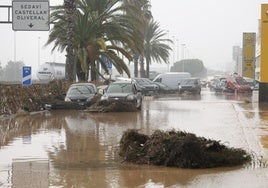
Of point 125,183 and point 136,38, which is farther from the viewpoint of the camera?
point 136,38

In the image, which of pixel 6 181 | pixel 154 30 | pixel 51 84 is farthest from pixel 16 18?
pixel 154 30

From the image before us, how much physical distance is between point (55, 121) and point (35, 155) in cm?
849

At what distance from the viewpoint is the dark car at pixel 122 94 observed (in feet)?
80.7

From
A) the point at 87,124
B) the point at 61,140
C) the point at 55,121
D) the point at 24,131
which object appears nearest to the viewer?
the point at 61,140

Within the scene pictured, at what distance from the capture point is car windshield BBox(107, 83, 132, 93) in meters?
25.7

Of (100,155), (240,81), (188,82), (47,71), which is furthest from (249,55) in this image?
(100,155)

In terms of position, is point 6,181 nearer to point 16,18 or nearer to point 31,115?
point 31,115

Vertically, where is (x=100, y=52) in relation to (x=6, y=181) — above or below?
above

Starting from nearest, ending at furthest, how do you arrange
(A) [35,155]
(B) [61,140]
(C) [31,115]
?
(A) [35,155] → (B) [61,140] → (C) [31,115]

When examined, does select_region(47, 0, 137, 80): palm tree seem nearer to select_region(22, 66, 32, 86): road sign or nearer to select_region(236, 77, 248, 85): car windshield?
select_region(22, 66, 32, 86): road sign

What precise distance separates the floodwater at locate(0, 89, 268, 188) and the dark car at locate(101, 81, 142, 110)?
5086 millimetres

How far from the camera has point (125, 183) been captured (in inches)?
322

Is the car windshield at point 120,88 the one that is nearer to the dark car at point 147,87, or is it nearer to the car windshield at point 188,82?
the dark car at point 147,87

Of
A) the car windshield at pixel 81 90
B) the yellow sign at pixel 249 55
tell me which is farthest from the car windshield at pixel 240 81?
the car windshield at pixel 81 90
